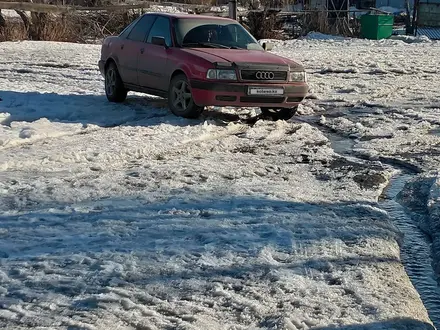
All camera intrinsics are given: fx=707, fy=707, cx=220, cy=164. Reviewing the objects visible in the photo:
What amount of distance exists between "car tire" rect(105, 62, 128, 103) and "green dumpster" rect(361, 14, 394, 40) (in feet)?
63.9

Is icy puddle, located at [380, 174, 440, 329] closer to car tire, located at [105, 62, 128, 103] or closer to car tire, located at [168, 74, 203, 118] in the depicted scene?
car tire, located at [168, 74, 203, 118]

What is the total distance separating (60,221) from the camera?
5.89 meters

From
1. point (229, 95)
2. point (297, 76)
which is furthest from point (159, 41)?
point (297, 76)

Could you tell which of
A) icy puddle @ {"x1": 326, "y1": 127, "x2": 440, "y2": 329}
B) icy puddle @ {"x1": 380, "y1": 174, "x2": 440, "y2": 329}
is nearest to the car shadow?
icy puddle @ {"x1": 326, "y1": 127, "x2": 440, "y2": 329}

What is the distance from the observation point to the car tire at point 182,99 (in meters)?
10.5

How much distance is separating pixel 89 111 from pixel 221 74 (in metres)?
2.51

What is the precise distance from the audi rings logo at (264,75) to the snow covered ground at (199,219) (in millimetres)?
736

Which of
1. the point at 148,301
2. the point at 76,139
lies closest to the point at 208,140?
the point at 76,139

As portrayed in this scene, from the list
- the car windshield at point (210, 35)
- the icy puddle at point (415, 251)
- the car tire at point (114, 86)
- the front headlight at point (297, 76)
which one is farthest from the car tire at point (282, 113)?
the icy puddle at point (415, 251)

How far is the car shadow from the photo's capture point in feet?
34.6

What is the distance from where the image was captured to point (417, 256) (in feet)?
18.4

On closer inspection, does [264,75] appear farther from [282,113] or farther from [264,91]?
[282,113]

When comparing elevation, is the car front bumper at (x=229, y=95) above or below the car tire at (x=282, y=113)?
above

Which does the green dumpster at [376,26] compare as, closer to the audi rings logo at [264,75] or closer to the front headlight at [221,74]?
the audi rings logo at [264,75]
